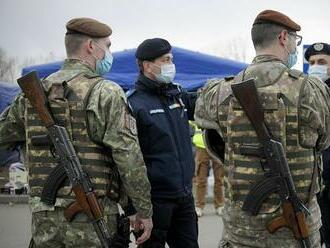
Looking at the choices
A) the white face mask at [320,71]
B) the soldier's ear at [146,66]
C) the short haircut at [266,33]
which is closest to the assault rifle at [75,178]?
the soldier's ear at [146,66]

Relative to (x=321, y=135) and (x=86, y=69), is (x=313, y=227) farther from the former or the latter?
(x=86, y=69)

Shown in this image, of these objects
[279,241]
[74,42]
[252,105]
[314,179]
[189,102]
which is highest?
[74,42]

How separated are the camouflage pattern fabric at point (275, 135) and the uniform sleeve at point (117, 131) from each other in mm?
522

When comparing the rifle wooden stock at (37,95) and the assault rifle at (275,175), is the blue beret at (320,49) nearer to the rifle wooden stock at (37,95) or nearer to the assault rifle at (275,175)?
the assault rifle at (275,175)

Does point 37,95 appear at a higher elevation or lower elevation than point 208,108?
higher

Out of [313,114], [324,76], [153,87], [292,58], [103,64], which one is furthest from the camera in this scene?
[324,76]

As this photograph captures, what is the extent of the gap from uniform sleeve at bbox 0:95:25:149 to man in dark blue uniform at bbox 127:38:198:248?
30.7 inches

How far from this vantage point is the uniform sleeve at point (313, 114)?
2660 millimetres

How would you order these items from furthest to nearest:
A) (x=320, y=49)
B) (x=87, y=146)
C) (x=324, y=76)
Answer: (x=320, y=49) → (x=324, y=76) → (x=87, y=146)

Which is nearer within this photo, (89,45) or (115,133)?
(115,133)

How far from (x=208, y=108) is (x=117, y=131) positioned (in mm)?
567

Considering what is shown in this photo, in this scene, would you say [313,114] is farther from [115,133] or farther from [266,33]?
[115,133]

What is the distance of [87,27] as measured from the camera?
3.03 meters

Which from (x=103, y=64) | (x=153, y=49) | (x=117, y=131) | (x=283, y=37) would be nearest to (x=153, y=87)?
(x=153, y=49)
